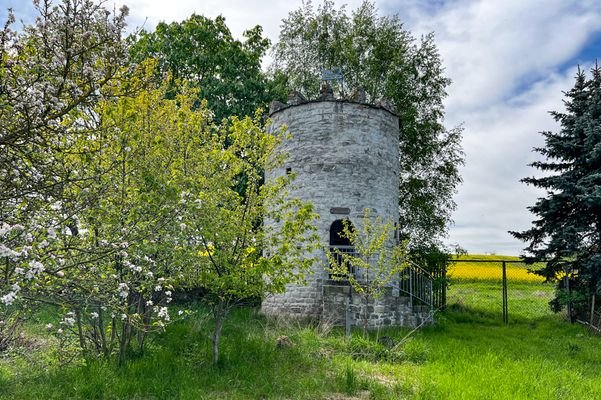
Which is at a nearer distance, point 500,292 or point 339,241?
point 339,241

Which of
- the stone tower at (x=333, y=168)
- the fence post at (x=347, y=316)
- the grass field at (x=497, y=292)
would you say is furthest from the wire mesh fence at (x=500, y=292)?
the fence post at (x=347, y=316)

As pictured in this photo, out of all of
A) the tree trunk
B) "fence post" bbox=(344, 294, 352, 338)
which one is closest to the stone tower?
"fence post" bbox=(344, 294, 352, 338)

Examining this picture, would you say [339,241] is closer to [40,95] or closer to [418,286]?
[418,286]

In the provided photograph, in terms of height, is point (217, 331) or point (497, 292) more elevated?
point (497, 292)

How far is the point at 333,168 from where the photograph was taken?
47.4 feet

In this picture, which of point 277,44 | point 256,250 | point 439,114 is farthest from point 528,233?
point 277,44

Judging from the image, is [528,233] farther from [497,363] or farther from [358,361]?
[358,361]

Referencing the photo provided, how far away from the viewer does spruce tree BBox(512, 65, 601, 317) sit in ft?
46.7

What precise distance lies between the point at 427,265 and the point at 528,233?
397cm

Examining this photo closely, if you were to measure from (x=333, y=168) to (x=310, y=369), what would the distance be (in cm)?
698

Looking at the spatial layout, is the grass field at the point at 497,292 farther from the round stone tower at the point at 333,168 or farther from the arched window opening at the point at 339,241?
the round stone tower at the point at 333,168

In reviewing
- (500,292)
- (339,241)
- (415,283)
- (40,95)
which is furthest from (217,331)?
(500,292)

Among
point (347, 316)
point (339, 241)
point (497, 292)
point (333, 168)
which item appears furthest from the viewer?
point (497, 292)

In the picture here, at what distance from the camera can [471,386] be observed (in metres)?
7.54
